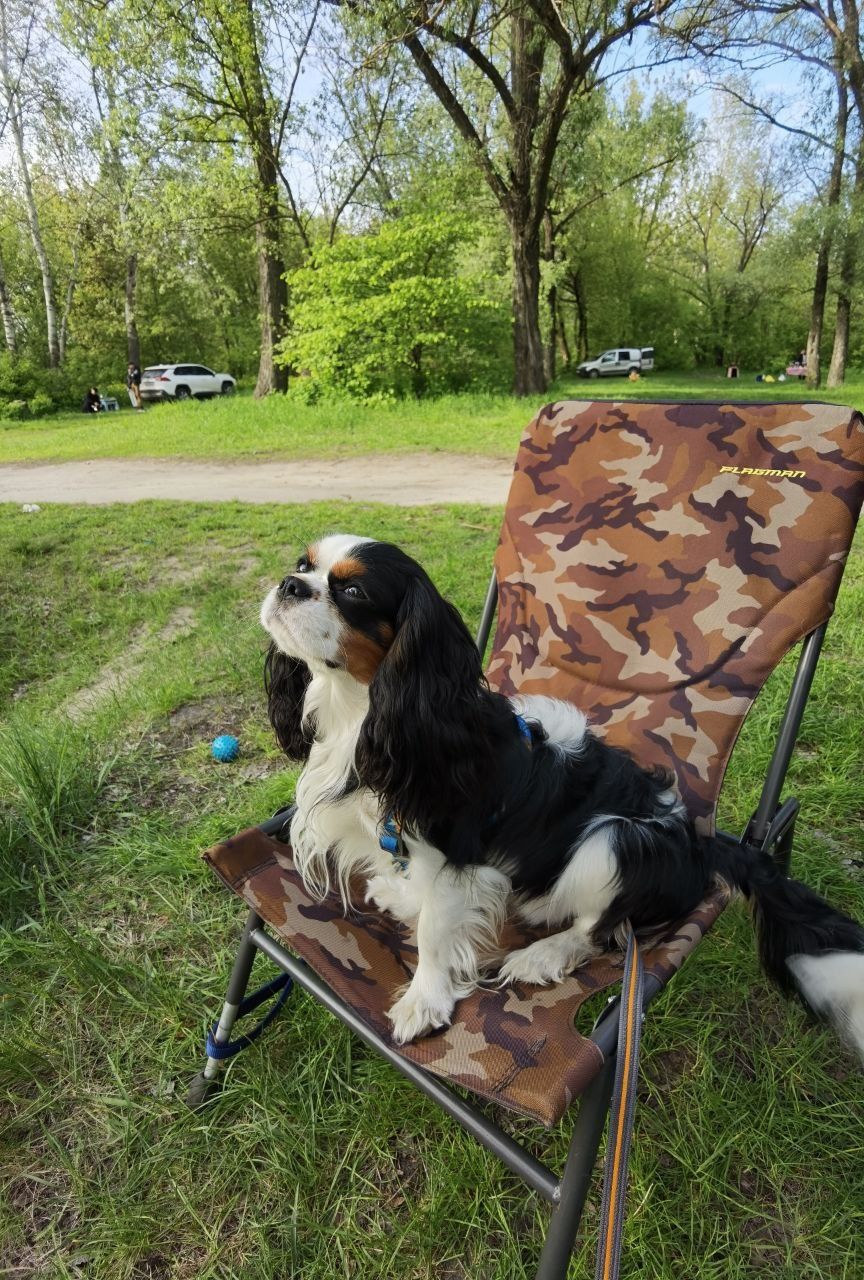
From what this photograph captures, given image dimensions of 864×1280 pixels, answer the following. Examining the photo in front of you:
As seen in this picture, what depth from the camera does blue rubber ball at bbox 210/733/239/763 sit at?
128 inches

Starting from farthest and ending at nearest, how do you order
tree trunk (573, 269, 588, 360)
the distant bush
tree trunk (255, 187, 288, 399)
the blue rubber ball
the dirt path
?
tree trunk (573, 269, 588, 360), the distant bush, tree trunk (255, 187, 288, 399), the dirt path, the blue rubber ball

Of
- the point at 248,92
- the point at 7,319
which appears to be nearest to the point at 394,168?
the point at 248,92

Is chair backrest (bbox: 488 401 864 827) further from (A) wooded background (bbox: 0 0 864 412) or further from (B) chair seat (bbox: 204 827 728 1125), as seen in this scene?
(A) wooded background (bbox: 0 0 864 412)

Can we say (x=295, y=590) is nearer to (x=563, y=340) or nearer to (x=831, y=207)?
(x=831, y=207)

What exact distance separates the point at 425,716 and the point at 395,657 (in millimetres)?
137

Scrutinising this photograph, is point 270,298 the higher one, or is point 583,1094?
point 270,298

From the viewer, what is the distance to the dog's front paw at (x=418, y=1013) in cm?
138

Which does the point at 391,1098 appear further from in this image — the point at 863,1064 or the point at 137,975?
the point at 863,1064

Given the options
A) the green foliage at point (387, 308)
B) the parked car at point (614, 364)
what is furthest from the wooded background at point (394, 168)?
the parked car at point (614, 364)

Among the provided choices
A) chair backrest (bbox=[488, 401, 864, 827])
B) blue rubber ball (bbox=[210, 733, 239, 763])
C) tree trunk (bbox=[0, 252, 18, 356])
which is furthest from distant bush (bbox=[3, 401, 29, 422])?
chair backrest (bbox=[488, 401, 864, 827])

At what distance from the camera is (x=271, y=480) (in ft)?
29.4

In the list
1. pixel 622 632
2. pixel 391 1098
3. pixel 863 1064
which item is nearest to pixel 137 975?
pixel 391 1098

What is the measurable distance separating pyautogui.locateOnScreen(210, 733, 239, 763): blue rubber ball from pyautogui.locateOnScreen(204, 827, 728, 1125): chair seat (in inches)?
59.3

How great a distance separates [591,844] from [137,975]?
1.48 metres
